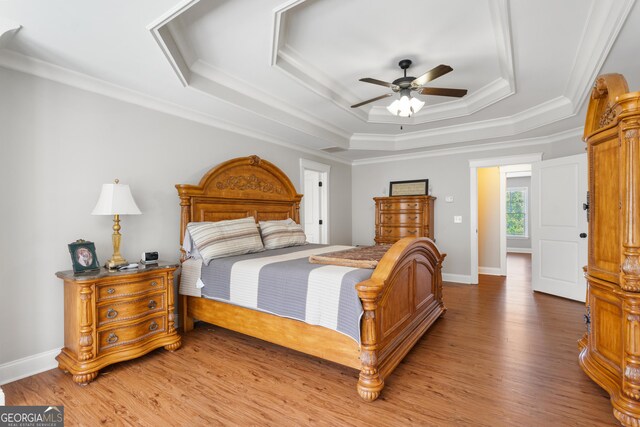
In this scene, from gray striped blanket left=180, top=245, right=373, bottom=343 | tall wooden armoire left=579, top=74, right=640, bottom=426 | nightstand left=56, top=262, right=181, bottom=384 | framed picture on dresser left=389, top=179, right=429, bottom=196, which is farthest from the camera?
framed picture on dresser left=389, top=179, right=429, bottom=196

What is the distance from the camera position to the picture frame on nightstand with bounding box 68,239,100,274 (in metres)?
2.31

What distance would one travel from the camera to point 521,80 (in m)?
3.29

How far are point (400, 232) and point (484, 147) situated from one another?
1968 mm

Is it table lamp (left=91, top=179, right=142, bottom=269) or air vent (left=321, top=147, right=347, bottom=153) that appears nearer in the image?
table lamp (left=91, top=179, right=142, bottom=269)

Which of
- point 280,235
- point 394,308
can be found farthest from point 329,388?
point 280,235

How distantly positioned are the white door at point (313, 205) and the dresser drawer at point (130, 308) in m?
3.43

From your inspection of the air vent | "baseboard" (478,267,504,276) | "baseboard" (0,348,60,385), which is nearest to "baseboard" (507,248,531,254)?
"baseboard" (478,267,504,276)

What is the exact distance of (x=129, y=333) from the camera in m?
2.39

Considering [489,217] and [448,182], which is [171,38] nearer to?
[448,182]

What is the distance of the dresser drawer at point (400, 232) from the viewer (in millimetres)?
5321

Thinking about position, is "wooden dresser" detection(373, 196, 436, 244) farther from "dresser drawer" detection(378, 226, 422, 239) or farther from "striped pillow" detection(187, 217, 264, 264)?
"striped pillow" detection(187, 217, 264, 264)

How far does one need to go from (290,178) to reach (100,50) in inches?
115

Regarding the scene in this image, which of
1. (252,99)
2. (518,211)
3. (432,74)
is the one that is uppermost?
(252,99)

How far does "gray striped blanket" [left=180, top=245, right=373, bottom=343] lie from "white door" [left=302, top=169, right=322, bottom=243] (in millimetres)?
2885
